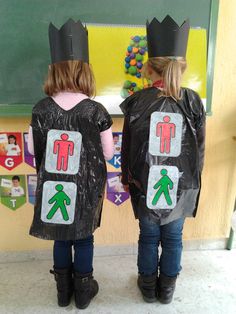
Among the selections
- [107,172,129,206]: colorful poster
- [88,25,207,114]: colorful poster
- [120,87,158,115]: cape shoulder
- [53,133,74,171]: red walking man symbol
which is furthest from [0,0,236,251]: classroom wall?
[53,133,74,171]: red walking man symbol

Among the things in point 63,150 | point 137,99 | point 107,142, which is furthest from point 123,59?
point 63,150

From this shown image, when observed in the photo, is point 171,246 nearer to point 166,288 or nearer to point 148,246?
point 148,246

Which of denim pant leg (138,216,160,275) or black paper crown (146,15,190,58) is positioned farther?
denim pant leg (138,216,160,275)

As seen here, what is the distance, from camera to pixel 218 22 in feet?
5.19

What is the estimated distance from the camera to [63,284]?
139cm

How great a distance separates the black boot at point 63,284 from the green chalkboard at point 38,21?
786 millimetres

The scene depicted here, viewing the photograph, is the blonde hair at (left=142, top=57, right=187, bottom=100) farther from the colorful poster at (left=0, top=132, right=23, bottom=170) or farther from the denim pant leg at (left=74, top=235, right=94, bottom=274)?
the colorful poster at (left=0, top=132, right=23, bottom=170)

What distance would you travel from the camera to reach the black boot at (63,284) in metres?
1.38

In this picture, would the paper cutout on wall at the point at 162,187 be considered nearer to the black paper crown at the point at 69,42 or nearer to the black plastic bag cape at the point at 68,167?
the black plastic bag cape at the point at 68,167

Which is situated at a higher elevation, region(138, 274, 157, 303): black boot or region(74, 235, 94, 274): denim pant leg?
region(74, 235, 94, 274): denim pant leg

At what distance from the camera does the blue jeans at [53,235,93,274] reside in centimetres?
135

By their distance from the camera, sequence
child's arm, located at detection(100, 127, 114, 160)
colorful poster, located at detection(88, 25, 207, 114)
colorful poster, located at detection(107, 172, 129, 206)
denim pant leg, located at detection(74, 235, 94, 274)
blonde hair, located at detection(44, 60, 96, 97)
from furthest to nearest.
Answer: colorful poster, located at detection(107, 172, 129, 206) → colorful poster, located at detection(88, 25, 207, 114) → denim pant leg, located at detection(74, 235, 94, 274) → child's arm, located at detection(100, 127, 114, 160) → blonde hair, located at detection(44, 60, 96, 97)

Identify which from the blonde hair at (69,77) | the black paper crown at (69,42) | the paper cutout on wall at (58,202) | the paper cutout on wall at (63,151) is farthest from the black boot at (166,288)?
the black paper crown at (69,42)

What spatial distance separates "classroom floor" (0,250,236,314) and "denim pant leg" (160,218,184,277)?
0.19 meters
